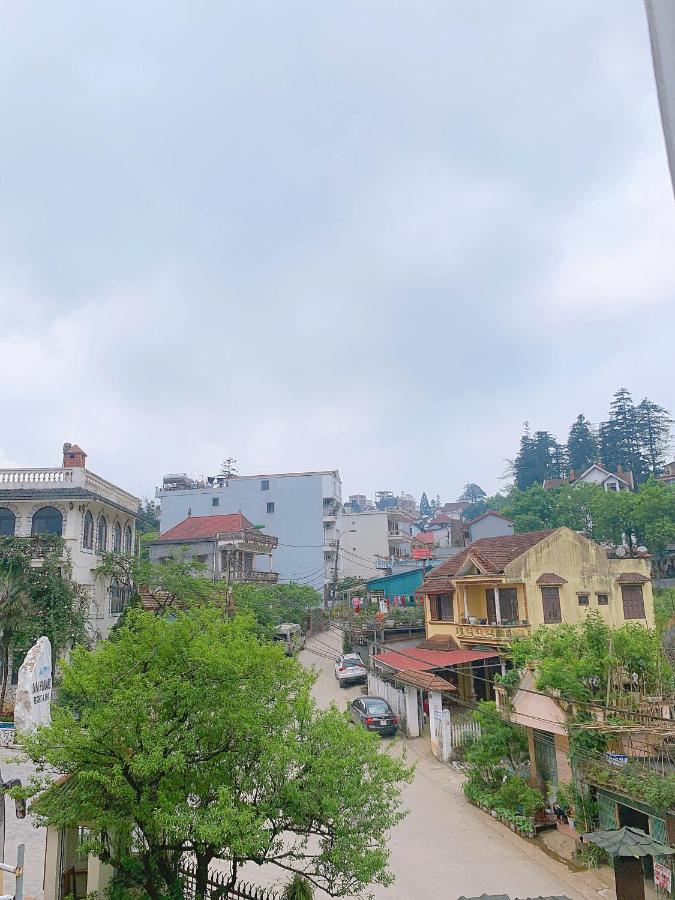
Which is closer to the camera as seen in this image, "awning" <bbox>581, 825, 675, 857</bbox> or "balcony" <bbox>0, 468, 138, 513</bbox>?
"awning" <bbox>581, 825, 675, 857</bbox>

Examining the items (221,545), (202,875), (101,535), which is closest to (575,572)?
(101,535)

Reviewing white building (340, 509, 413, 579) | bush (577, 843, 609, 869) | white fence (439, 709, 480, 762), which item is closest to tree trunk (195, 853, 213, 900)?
bush (577, 843, 609, 869)

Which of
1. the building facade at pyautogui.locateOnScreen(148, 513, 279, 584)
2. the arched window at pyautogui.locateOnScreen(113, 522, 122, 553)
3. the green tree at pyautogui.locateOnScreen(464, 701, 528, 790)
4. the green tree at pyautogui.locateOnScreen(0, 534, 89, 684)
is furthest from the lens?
the building facade at pyautogui.locateOnScreen(148, 513, 279, 584)

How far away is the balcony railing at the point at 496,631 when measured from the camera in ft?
78.4

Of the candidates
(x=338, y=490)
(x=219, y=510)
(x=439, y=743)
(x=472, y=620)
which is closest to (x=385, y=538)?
(x=338, y=490)

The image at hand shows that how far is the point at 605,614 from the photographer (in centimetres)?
2509

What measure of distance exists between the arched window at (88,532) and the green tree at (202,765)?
17046 mm

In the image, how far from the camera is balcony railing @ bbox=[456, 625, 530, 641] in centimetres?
2389

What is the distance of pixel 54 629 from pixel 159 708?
15.3m

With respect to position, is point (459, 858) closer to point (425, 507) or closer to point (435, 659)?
point (435, 659)

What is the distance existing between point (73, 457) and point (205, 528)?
17324 mm

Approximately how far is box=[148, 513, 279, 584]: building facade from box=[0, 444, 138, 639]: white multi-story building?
38.4 feet

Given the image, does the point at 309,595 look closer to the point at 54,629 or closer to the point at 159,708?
the point at 54,629

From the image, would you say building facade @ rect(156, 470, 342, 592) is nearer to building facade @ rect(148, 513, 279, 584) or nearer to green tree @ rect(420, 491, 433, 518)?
building facade @ rect(148, 513, 279, 584)
